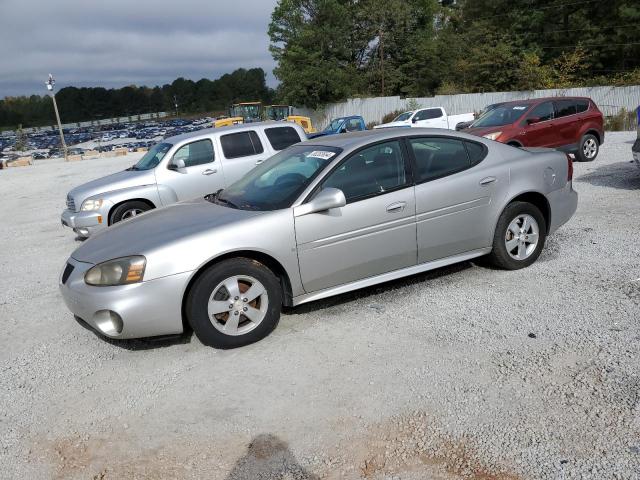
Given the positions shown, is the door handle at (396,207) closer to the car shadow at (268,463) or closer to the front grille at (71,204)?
the car shadow at (268,463)

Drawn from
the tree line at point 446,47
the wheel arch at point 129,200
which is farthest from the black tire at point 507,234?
the tree line at point 446,47

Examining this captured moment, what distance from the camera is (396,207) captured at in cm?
450

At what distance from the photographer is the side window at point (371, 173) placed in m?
4.42

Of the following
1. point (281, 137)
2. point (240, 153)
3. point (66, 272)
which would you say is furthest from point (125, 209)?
point (66, 272)

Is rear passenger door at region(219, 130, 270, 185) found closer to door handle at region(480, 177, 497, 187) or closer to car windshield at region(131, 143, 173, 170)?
car windshield at region(131, 143, 173, 170)

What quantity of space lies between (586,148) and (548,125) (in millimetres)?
1411

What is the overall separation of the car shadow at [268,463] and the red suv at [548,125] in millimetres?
10095

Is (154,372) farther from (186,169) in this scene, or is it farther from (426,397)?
(186,169)

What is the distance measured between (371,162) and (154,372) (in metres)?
2.47

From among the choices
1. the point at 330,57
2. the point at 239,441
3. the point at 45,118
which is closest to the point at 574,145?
the point at 239,441

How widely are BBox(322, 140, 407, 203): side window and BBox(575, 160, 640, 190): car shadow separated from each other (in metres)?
6.28

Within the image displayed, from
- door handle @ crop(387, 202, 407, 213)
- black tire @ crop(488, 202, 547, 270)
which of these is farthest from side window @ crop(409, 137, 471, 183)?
black tire @ crop(488, 202, 547, 270)

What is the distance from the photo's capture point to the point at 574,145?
491 inches

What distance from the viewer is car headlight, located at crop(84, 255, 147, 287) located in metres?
3.81
